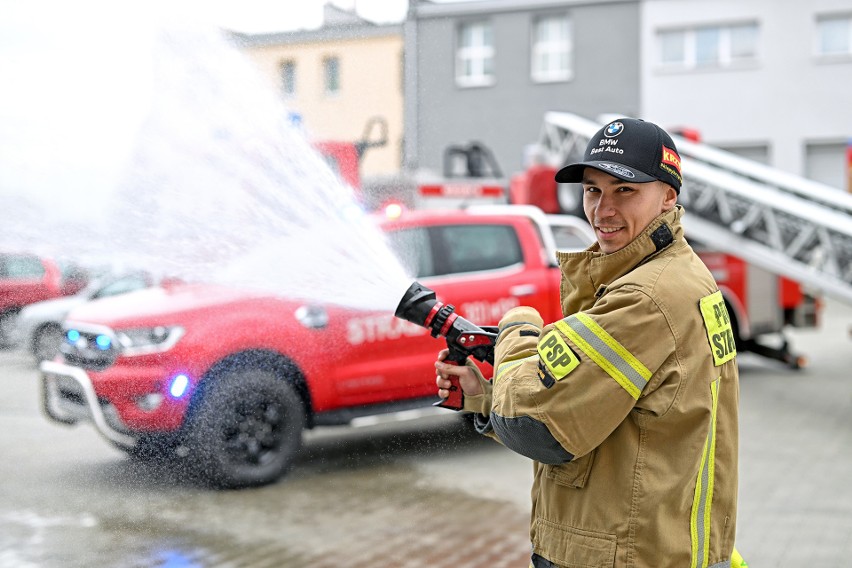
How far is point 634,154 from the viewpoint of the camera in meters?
2.15

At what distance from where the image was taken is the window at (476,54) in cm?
2528

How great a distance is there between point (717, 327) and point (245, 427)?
12.7ft

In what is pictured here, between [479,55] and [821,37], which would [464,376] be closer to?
[479,55]

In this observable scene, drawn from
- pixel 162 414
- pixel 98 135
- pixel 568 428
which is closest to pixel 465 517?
pixel 162 414

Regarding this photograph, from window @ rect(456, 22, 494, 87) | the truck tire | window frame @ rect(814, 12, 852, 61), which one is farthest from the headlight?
window frame @ rect(814, 12, 852, 61)

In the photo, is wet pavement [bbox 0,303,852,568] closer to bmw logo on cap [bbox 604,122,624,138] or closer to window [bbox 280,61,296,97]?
window [bbox 280,61,296,97]

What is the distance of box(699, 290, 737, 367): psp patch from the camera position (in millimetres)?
2086

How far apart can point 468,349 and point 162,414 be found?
269cm

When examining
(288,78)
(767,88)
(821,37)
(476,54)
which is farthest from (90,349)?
(821,37)

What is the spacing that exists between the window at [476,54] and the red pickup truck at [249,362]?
18.6 m

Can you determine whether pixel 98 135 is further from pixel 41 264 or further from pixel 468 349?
pixel 468 349

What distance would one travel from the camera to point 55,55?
10.3 ft

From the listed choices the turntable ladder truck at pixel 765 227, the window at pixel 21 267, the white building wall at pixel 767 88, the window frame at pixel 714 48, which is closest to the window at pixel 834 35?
the white building wall at pixel 767 88

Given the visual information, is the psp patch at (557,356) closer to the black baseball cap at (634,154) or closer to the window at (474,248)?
the black baseball cap at (634,154)
